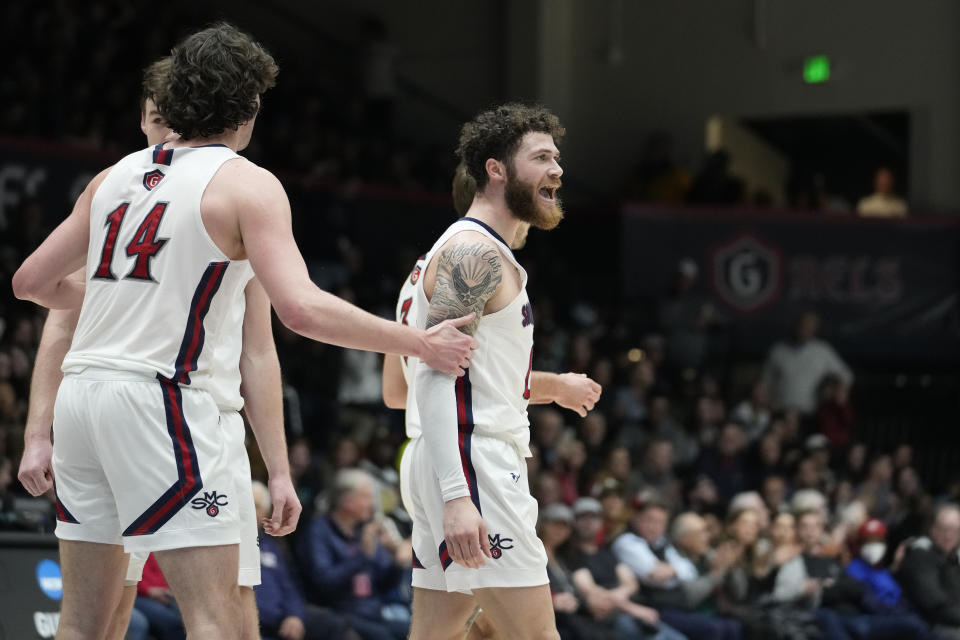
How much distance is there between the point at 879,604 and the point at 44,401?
322 inches

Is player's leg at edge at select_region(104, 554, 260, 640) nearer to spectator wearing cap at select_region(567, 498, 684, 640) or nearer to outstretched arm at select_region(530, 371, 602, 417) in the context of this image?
outstretched arm at select_region(530, 371, 602, 417)

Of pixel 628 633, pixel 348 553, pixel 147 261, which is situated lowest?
pixel 628 633

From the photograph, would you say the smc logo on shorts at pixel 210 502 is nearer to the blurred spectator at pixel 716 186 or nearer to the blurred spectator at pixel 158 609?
the blurred spectator at pixel 158 609

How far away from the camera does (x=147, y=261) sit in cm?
368

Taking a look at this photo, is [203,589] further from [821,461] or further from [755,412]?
[755,412]

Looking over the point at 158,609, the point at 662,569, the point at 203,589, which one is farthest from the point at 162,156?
the point at 662,569

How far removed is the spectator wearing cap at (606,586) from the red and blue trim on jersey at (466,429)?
5584mm

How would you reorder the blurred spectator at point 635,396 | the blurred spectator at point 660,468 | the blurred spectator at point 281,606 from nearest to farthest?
the blurred spectator at point 281,606, the blurred spectator at point 660,468, the blurred spectator at point 635,396

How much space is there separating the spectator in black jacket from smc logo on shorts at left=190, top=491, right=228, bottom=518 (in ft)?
26.9

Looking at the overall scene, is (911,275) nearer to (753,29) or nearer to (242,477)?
(753,29)

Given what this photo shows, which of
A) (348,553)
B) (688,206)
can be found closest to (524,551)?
(348,553)

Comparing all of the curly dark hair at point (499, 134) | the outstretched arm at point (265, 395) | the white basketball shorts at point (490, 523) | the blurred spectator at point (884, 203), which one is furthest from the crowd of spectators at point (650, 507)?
the curly dark hair at point (499, 134)

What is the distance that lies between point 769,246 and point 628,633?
330 inches

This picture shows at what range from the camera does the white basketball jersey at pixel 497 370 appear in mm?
4512
